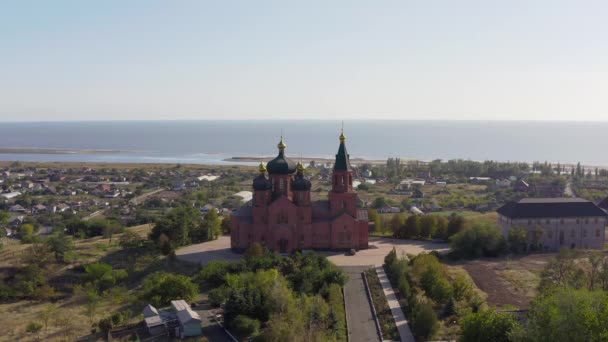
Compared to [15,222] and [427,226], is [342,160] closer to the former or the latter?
[427,226]


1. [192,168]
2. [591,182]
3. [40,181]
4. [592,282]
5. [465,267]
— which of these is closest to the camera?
[592,282]

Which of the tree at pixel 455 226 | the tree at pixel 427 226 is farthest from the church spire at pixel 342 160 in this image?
Answer: the tree at pixel 455 226

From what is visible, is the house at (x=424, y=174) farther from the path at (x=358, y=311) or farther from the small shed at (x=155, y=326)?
the small shed at (x=155, y=326)

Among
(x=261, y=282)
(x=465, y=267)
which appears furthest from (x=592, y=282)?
(x=261, y=282)

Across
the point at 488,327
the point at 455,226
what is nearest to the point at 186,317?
the point at 488,327

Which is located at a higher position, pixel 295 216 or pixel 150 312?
pixel 295 216

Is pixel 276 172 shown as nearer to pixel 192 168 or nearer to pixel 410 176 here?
pixel 410 176
